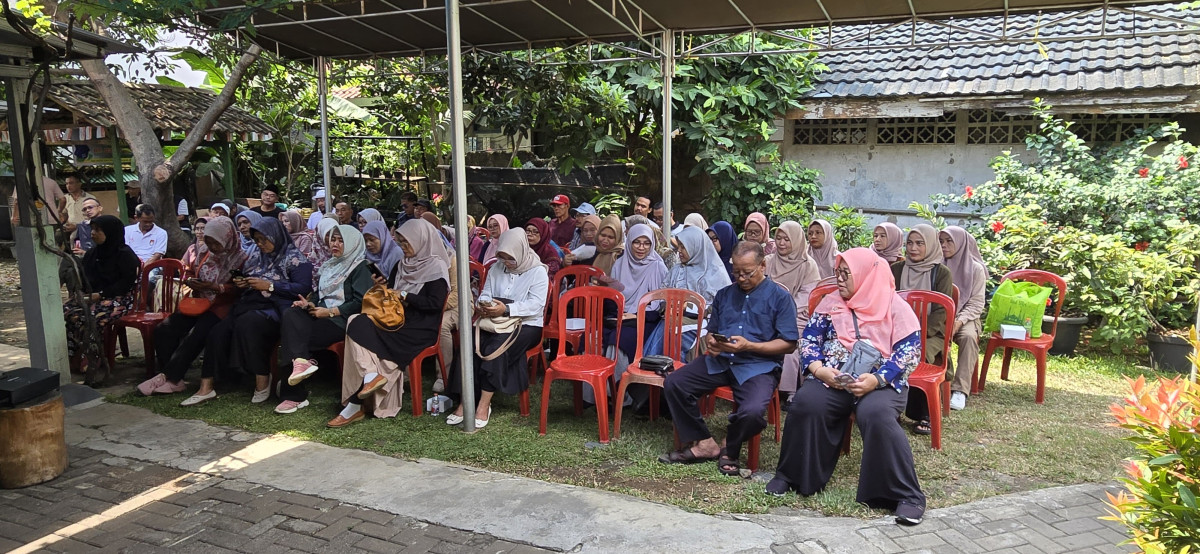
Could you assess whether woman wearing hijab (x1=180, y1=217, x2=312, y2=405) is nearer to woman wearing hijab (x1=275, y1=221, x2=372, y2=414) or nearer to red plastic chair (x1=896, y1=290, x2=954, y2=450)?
woman wearing hijab (x1=275, y1=221, x2=372, y2=414)

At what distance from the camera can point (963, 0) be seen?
5598mm

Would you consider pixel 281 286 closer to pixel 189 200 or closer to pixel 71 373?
pixel 71 373

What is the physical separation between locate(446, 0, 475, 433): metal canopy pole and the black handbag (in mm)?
1078

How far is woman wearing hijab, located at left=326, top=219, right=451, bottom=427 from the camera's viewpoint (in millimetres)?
4909

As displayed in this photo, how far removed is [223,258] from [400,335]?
180 cm

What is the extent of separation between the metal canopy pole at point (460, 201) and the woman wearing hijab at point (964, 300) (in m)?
3.26

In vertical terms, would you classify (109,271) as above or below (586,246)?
below

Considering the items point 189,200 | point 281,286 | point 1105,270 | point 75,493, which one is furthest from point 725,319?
point 189,200

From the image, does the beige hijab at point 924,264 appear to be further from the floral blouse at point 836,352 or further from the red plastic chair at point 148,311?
the red plastic chair at point 148,311

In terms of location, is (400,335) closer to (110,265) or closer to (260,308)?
(260,308)

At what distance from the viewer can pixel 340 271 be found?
5262 mm

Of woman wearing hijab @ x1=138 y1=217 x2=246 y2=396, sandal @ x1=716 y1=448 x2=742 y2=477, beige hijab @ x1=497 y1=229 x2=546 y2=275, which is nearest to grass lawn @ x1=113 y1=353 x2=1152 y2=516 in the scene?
sandal @ x1=716 y1=448 x2=742 y2=477

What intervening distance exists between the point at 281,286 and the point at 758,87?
6465mm

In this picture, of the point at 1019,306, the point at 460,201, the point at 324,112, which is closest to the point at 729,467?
the point at 460,201
